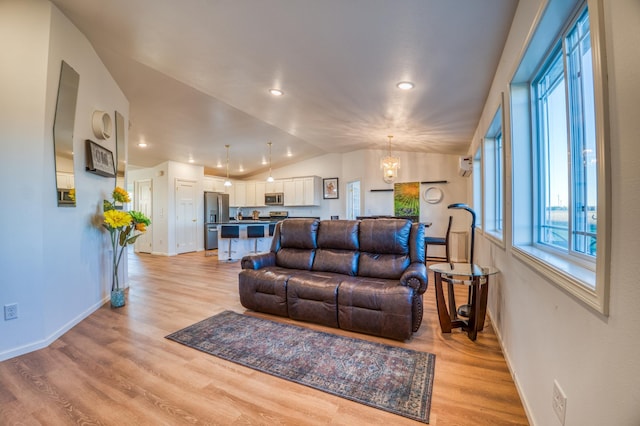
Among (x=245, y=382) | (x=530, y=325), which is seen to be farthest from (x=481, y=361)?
(x=245, y=382)

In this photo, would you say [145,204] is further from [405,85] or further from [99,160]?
[405,85]

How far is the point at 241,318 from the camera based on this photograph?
295 cm

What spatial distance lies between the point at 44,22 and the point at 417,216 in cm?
655

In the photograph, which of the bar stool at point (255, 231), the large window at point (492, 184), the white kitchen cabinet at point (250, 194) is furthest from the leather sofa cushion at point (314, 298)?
the white kitchen cabinet at point (250, 194)

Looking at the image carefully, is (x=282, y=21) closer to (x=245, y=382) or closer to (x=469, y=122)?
(x=245, y=382)

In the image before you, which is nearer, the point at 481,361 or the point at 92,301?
the point at 481,361

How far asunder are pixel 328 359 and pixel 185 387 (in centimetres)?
101

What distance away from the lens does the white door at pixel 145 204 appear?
301 inches

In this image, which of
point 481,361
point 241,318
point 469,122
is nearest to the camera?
point 481,361

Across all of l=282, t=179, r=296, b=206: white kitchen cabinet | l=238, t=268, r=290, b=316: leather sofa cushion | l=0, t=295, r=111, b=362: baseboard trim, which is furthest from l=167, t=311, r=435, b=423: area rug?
l=282, t=179, r=296, b=206: white kitchen cabinet

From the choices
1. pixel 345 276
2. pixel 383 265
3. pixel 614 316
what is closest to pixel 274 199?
pixel 345 276

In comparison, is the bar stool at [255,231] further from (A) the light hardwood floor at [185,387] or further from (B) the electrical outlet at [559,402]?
(B) the electrical outlet at [559,402]

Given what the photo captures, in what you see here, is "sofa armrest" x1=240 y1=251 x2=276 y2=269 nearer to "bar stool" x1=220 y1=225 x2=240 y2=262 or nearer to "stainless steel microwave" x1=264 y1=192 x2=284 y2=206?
"bar stool" x1=220 y1=225 x2=240 y2=262

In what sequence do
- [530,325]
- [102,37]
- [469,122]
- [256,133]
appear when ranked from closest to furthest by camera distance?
[530,325] < [102,37] < [469,122] < [256,133]
